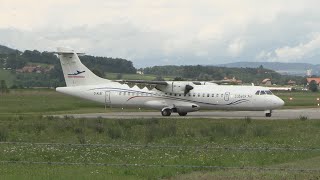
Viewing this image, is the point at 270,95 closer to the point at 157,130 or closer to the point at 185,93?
the point at 185,93

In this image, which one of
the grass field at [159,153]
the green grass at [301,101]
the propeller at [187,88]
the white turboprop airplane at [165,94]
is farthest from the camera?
the green grass at [301,101]

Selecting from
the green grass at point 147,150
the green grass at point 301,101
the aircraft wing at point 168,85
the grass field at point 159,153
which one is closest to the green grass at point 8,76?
the green grass at point 301,101

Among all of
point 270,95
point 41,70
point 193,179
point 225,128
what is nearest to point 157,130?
point 225,128

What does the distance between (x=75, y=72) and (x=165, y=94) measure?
8.50m

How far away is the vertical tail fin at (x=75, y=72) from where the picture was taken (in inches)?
1976

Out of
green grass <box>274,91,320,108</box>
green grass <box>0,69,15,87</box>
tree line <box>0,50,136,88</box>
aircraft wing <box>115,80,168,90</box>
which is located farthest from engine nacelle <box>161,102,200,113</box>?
tree line <box>0,50,136,88</box>

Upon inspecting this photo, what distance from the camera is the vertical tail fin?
5019cm

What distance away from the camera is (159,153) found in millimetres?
19344

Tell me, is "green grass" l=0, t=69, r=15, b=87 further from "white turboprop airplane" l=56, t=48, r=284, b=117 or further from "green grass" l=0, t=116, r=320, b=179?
A: "green grass" l=0, t=116, r=320, b=179

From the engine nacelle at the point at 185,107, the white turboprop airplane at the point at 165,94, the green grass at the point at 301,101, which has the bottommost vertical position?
the green grass at the point at 301,101

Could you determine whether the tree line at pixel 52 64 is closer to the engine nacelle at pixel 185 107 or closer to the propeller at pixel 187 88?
the engine nacelle at pixel 185 107

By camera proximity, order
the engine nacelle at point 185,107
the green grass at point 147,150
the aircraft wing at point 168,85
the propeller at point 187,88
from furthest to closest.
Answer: the aircraft wing at point 168,85 < the propeller at point 187,88 < the engine nacelle at point 185,107 < the green grass at point 147,150

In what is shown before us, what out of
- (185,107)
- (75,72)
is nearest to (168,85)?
(185,107)

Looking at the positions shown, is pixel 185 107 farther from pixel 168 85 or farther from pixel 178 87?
pixel 168 85
